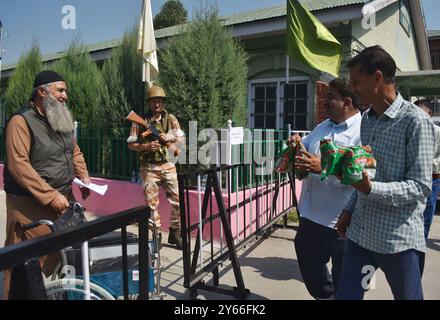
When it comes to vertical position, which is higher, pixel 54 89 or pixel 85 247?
pixel 54 89

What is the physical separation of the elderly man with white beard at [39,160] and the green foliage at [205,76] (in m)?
2.87

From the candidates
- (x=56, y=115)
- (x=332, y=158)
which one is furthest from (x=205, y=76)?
(x=332, y=158)

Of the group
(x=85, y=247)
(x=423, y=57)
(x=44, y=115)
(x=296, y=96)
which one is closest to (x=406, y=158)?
(x=85, y=247)

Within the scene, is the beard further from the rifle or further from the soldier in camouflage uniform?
the soldier in camouflage uniform

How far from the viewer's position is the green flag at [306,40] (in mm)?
5488

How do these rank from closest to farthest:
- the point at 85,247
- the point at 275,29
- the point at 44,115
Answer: the point at 85,247
the point at 44,115
the point at 275,29

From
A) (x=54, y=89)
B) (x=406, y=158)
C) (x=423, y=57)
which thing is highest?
(x=423, y=57)

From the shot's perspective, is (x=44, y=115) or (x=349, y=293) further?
(x=44, y=115)

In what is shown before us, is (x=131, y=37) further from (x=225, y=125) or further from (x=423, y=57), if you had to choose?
(x=423, y=57)

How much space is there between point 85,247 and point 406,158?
59.9 inches

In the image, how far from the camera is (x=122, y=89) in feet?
23.1

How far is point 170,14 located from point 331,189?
29.1 meters

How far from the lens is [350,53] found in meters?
8.30

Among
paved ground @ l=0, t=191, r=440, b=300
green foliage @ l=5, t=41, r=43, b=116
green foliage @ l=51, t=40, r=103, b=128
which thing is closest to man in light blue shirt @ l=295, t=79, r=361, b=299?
paved ground @ l=0, t=191, r=440, b=300
